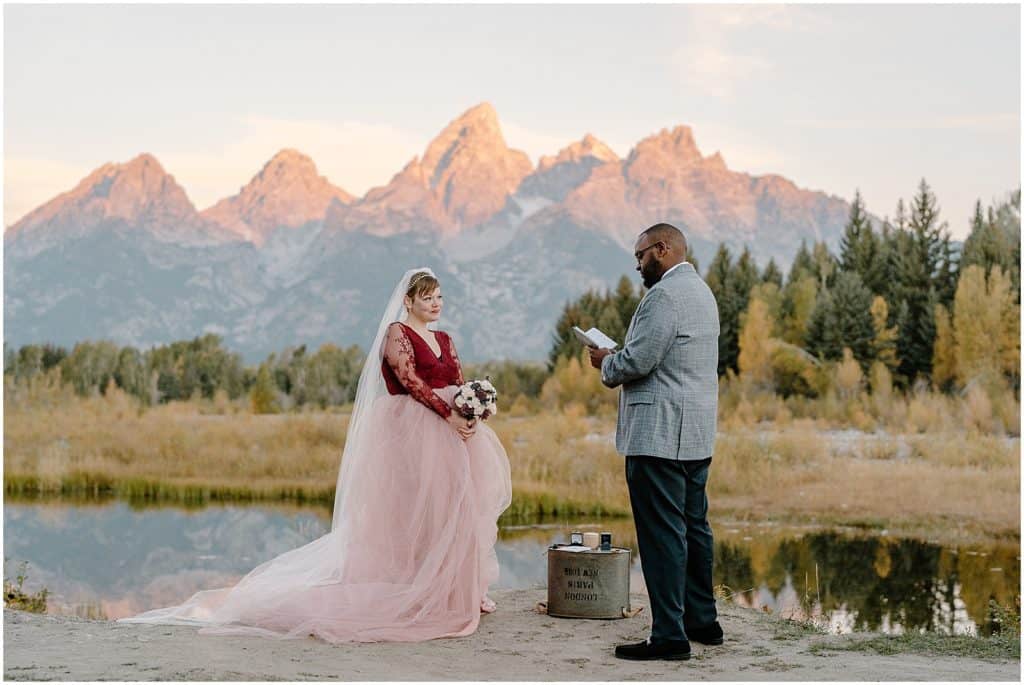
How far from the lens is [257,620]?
7.28 m

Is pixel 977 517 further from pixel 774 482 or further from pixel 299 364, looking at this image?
pixel 299 364

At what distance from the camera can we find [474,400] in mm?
7535

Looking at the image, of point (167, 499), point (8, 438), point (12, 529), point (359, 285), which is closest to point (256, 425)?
point (8, 438)

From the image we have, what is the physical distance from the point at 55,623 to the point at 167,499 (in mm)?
13785

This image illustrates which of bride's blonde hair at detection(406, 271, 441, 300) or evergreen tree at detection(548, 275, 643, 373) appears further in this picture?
evergreen tree at detection(548, 275, 643, 373)

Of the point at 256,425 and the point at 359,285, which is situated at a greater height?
the point at 359,285

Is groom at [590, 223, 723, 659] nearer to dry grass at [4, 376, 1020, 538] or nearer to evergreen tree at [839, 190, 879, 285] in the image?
dry grass at [4, 376, 1020, 538]

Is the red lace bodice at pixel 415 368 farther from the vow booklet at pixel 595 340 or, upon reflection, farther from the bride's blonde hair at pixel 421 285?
the vow booklet at pixel 595 340

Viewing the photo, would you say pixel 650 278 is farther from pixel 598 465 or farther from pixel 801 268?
pixel 801 268

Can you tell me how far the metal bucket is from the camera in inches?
304

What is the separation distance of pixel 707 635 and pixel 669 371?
1574mm

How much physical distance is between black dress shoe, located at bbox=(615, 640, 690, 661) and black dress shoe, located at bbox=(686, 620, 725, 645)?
17.9 inches

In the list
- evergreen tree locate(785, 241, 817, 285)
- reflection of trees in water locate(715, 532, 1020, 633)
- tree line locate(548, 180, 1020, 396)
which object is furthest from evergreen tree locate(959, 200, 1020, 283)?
reflection of trees in water locate(715, 532, 1020, 633)

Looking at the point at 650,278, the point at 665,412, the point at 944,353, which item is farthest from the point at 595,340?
the point at 944,353
